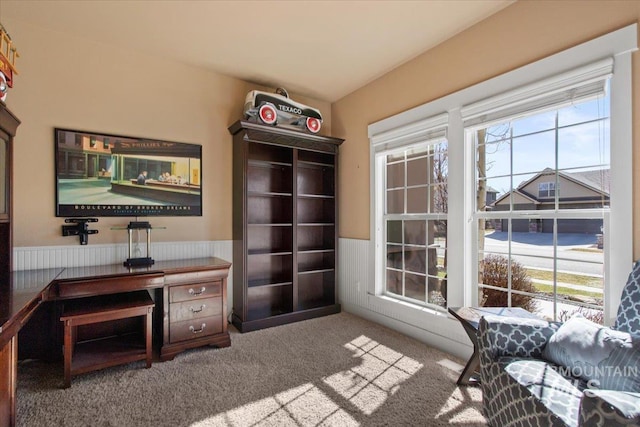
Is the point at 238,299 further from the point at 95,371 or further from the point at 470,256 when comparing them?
the point at 470,256

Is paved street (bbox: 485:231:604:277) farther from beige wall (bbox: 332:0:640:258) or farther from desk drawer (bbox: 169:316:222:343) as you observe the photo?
desk drawer (bbox: 169:316:222:343)

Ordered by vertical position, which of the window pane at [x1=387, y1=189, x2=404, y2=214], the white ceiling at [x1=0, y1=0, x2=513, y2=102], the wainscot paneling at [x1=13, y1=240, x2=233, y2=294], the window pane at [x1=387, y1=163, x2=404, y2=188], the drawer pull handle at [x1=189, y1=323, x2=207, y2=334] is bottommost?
the drawer pull handle at [x1=189, y1=323, x2=207, y2=334]

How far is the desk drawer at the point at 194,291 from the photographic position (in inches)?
99.8

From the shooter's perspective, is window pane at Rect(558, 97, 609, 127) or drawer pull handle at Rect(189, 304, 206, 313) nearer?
window pane at Rect(558, 97, 609, 127)

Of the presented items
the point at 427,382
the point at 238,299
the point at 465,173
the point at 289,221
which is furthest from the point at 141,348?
the point at 465,173

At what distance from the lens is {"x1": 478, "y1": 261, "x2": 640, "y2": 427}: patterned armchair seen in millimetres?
948

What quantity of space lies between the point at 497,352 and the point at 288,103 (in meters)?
2.95

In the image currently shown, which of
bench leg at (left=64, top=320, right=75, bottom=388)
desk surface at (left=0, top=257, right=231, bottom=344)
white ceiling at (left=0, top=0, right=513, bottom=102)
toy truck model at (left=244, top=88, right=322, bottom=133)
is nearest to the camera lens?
desk surface at (left=0, top=257, right=231, bottom=344)

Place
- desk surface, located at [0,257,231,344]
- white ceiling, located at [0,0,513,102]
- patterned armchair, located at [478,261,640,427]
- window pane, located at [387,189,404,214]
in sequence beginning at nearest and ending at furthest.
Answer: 1. patterned armchair, located at [478,261,640,427]
2. desk surface, located at [0,257,231,344]
3. white ceiling, located at [0,0,513,102]
4. window pane, located at [387,189,404,214]

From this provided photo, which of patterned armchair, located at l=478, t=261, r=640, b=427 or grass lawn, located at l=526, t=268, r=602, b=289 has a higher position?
grass lawn, located at l=526, t=268, r=602, b=289

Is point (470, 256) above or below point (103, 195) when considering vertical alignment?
below

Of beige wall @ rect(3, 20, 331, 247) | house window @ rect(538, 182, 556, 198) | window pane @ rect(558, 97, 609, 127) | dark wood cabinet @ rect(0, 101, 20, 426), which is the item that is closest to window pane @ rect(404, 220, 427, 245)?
house window @ rect(538, 182, 556, 198)

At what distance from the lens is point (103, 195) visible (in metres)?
2.75

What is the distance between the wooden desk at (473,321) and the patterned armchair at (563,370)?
23 centimetres
